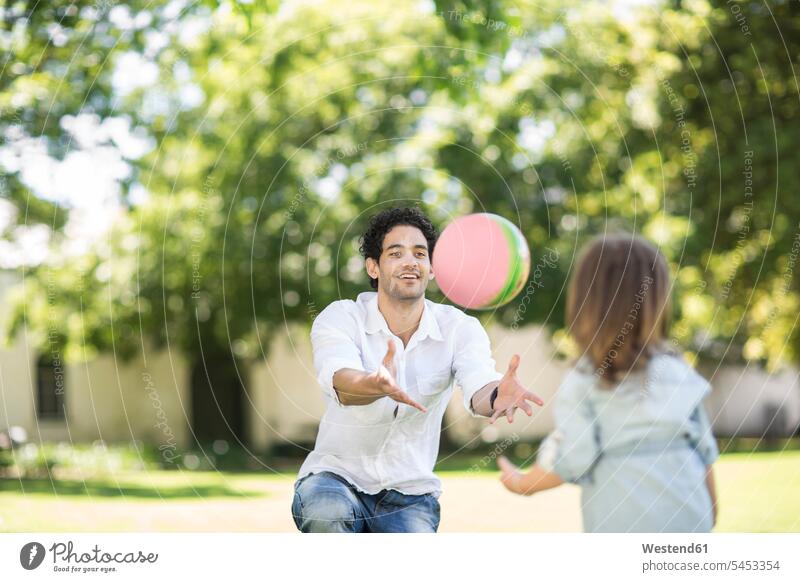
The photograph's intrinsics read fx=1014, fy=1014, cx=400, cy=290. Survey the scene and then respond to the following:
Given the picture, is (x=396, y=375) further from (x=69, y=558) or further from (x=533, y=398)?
(x=69, y=558)

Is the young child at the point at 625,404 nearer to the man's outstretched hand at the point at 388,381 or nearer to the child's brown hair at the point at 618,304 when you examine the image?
the child's brown hair at the point at 618,304

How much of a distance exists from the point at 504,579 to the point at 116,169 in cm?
891

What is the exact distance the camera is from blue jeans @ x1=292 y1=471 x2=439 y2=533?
5.45 m

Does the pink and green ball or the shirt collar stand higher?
the pink and green ball

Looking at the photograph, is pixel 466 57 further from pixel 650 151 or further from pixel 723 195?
pixel 650 151

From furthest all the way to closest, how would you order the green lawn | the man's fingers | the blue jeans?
the green lawn → the blue jeans → the man's fingers

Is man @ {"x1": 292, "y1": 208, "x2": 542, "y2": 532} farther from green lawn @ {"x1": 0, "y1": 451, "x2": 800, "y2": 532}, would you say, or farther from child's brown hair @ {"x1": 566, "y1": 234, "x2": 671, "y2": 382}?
green lawn @ {"x1": 0, "y1": 451, "x2": 800, "y2": 532}

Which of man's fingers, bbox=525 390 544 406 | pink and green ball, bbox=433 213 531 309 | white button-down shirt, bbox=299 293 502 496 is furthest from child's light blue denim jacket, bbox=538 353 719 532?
pink and green ball, bbox=433 213 531 309

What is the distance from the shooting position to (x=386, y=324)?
19.4 ft

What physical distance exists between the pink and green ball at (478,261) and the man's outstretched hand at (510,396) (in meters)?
1.13

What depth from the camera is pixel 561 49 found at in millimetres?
22094

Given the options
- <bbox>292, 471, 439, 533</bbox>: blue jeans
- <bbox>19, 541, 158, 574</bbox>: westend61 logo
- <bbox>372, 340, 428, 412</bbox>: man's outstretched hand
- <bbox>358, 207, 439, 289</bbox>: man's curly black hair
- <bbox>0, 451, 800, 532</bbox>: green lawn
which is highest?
<bbox>358, 207, 439, 289</bbox>: man's curly black hair

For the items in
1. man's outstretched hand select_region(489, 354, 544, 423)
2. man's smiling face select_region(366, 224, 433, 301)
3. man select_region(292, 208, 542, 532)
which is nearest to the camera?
man's outstretched hand select_region(489, 354, 544, 423)

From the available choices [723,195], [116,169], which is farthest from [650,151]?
[116,169]
